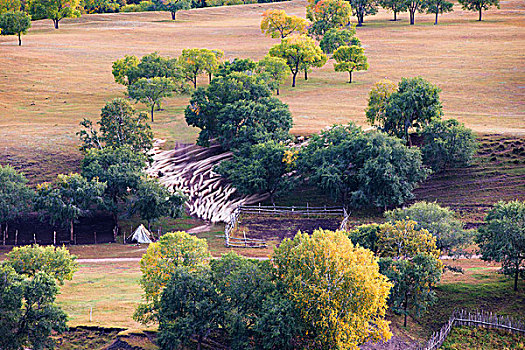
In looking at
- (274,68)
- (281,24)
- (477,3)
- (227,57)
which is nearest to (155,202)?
(274,68)

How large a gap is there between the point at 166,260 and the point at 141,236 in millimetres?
21066

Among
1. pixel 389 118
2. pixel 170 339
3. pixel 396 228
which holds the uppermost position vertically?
pixel 389 118

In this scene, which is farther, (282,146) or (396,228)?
(282,146)

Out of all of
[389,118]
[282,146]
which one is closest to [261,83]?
[282,146]

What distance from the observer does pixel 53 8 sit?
141625 mm

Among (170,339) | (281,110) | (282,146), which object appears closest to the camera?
(170,339)

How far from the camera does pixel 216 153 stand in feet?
267

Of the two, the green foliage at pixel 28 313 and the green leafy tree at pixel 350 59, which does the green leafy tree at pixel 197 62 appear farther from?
the green foliage at pixel 28 313

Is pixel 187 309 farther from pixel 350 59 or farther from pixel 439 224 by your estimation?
pixel 350 59

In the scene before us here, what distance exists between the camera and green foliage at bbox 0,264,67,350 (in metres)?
39.8

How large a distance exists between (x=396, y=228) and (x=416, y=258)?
396 centimetres

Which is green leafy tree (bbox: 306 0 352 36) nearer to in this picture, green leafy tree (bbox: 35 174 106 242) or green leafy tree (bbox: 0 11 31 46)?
green leafy tree (bbox: 0 11 31 46)

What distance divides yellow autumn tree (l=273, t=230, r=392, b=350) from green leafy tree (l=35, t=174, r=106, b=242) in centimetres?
3001

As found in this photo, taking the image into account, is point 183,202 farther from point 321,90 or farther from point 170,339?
point 321,90
